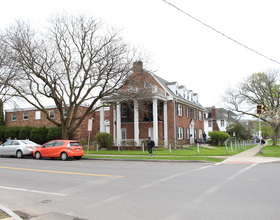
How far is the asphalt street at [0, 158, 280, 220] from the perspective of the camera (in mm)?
6254

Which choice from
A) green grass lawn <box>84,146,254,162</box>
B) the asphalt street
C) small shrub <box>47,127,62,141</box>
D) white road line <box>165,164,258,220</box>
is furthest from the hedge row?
white road line <box>165,164,258,220</box>

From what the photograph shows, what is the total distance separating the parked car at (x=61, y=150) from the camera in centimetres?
2031

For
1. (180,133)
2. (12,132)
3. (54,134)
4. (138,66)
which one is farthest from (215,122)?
(138,66)

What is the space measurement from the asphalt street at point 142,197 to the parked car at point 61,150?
344 inches

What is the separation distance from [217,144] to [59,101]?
21.4 meters

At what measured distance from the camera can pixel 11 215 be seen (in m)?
6.04

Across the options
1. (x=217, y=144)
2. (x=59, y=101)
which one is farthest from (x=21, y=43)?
(x=217, y=144)

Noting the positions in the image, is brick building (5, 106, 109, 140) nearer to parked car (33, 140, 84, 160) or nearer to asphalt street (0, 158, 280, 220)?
parked car (33, 140, 84, 160)

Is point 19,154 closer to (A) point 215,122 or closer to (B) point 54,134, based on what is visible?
(B) point 54,134

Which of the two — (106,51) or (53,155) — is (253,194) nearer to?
(53,155)

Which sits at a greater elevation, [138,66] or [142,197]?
[138,66]

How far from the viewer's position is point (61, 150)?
20.4m

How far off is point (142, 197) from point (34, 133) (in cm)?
3092

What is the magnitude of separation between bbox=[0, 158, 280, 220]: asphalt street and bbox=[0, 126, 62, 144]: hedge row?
913 inches
